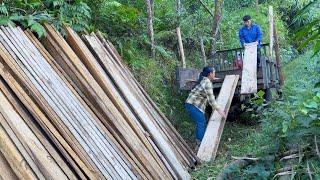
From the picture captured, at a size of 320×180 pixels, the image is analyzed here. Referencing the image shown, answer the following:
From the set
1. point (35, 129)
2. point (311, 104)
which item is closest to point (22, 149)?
point (35, 129)

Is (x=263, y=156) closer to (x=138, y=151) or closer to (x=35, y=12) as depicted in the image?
(x=138, y=151)

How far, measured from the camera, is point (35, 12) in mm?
5727

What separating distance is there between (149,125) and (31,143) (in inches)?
89.4

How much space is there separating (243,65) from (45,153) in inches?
195

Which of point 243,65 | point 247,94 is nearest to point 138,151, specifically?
point 247,94

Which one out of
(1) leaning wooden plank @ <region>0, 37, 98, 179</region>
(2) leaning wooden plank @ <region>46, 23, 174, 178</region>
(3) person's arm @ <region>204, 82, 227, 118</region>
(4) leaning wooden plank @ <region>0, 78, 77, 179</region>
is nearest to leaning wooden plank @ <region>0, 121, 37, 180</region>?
(4) leaning wooden plank @ <region>0, 78, 77, 179</region>

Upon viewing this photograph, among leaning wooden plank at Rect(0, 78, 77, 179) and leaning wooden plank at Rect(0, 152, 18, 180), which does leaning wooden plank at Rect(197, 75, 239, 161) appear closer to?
leaning wooden plank at Rect(0, 78, 77, 179)

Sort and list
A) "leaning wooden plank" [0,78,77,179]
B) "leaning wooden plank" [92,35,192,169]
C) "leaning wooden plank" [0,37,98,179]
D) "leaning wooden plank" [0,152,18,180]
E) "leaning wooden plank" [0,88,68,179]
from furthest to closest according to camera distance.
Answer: "leaning wooden plank" [92,35,192,169]
"leaning wooden plank" [0,37,98,179]
"leaning wooden plank" [0,78,77,179]
"leaning wooden plank" [0,88,68,179]
"leaning wooden plank" [0,152,18,180]

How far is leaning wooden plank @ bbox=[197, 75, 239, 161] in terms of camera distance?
6454 mm

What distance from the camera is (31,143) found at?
3.90 m

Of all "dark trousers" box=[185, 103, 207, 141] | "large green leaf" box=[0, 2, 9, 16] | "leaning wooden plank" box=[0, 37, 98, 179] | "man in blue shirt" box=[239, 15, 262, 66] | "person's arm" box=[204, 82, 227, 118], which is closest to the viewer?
"leaning wooden plank" box=[0, 37, 98, 179]

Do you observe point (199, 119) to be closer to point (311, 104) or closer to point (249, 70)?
point (249, 70)

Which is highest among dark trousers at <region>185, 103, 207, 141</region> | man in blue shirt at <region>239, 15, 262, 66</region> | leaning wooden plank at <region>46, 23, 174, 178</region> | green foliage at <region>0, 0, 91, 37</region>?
green foliage at <region>0, 0, 91, 37</region>

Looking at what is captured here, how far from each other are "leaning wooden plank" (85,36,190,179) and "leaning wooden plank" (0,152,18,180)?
2.48m
